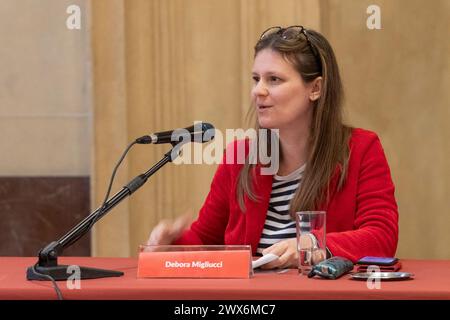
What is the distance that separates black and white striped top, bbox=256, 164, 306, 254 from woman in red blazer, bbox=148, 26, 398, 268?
0.02 metres

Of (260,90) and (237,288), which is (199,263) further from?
(260,90)

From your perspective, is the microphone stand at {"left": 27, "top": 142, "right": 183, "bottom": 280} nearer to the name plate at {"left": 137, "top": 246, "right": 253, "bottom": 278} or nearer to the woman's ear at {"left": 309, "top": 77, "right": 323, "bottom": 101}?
the name plate at {"left": 137, "top": 246, "right": 253, "bottom": 278}

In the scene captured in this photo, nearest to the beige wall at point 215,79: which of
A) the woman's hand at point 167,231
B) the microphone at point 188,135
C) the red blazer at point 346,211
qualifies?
the red blazer at point 346,211

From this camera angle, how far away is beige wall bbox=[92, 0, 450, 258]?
3945 mm

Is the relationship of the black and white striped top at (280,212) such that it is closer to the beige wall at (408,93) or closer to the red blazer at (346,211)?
the red blazer at (346,211)

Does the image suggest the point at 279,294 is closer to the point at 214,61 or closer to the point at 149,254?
Result: the point at 149,254

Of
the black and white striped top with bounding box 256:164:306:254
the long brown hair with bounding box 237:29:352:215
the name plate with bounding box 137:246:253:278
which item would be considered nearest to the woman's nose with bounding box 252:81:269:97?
the long brown hair with bounding box 237:29:352:215

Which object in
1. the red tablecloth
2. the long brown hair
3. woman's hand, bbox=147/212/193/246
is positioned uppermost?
the long brown hair

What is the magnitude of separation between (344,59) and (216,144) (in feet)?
2.34

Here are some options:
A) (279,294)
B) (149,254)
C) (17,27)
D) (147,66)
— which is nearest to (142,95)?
(147,66)

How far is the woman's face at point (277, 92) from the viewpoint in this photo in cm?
284

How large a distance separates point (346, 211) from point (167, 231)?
1.83 feet

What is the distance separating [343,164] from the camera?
2.84 metres

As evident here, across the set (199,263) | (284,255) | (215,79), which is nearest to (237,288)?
(199,263)
